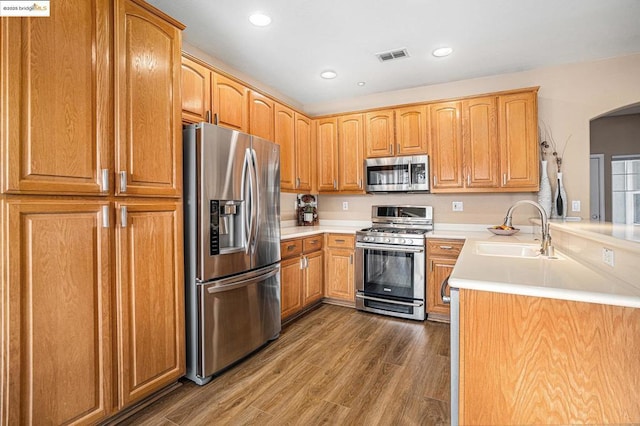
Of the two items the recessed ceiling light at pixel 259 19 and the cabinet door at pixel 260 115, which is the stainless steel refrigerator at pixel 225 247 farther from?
the recessed ceiling light at pixel 259 19

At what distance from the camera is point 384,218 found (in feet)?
13.1

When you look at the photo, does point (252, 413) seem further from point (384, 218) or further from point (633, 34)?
point (633, 34)

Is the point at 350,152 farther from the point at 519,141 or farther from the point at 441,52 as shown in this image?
the point at 519,141

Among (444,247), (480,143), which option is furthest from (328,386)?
(480,143)

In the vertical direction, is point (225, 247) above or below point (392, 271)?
above

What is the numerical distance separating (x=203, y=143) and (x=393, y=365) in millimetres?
2084

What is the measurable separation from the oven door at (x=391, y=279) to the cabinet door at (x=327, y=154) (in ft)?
3.11

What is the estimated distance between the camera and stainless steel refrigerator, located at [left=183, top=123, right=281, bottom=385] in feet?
6.84

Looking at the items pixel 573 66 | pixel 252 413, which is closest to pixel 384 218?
pixel 573 66

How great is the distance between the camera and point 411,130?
3578 millimetres

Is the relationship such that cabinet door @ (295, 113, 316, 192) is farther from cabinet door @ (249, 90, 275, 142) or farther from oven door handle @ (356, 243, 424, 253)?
oven door handle @ (356, 243, 424, 253)

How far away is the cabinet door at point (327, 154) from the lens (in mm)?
4016

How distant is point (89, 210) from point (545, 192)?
12.3ft

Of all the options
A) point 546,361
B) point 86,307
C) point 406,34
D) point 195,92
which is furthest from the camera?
point 406,34
